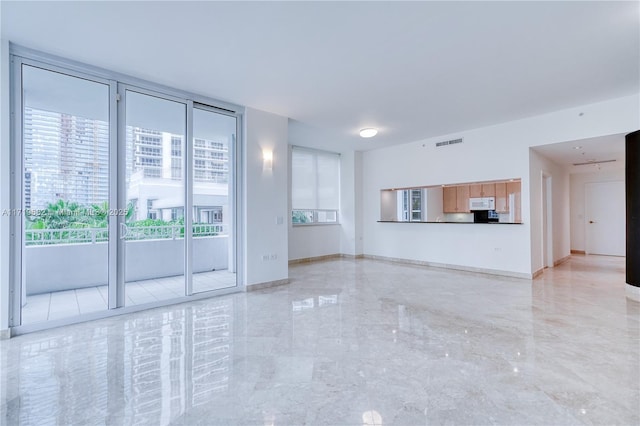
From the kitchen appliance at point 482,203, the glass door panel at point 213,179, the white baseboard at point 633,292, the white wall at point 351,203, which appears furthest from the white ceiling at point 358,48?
the white wall at point 351,203

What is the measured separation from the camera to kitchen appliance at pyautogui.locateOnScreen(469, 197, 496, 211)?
654 centimetres

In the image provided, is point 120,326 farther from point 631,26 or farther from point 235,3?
point 631,26

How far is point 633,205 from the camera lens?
4.46 metres

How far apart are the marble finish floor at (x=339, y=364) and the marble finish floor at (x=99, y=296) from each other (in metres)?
0.47

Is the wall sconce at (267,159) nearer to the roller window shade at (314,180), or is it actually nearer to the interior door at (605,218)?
the roller window shade at (314,180)

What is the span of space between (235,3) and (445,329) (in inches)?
145

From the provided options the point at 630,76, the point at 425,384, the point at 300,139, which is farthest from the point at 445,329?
the point at 300,139

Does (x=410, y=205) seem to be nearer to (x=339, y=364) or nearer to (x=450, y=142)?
(x=450, y=142)

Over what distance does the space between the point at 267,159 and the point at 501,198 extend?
15.9 ft

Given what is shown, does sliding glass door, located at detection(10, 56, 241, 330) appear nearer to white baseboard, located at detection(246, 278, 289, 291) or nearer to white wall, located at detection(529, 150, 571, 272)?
white baseboard, located at detection(246, 278, 289, 291)

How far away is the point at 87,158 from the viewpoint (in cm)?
381

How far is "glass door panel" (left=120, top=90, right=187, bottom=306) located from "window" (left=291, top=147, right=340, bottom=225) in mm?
3335

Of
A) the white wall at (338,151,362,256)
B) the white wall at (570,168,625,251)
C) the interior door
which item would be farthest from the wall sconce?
the interior door

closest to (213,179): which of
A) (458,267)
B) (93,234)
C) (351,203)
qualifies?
(93,234)
